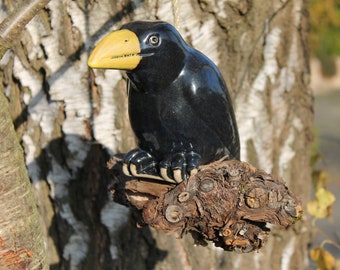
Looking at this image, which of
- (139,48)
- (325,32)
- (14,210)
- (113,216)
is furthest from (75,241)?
(325,32)

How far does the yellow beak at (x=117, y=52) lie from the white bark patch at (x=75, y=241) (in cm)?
77

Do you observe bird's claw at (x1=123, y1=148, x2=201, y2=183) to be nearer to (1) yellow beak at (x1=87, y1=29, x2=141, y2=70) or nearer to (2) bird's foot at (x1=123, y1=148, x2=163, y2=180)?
(2) bird's foot at (x1=123, y1=148, x2=163, y2=180)

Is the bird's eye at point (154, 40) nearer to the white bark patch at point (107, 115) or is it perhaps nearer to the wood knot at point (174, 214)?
the wood knot at point (174, 214)

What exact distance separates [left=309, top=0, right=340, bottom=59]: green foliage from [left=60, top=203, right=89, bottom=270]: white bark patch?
5814mm

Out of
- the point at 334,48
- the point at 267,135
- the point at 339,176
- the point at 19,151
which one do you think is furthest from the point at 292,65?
the point at 334,48

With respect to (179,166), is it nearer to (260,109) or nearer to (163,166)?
(163,166)

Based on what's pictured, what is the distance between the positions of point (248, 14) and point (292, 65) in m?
0.21

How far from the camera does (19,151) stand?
3.75ft

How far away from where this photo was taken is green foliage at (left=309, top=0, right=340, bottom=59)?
747 cm

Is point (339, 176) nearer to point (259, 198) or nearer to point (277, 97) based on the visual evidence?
point (277, 97)

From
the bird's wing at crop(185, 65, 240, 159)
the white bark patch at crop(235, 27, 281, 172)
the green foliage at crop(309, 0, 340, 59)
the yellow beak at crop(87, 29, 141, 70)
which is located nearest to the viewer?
the yellow beak at crop(87, 29, 141, 70)

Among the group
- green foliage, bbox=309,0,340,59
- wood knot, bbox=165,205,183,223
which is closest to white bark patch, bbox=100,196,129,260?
wood knot, bbox=165,205,183,223

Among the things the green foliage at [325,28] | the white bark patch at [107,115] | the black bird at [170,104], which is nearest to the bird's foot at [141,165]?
the black bird at [170,104]

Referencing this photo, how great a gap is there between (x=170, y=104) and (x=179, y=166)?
0.11 m
